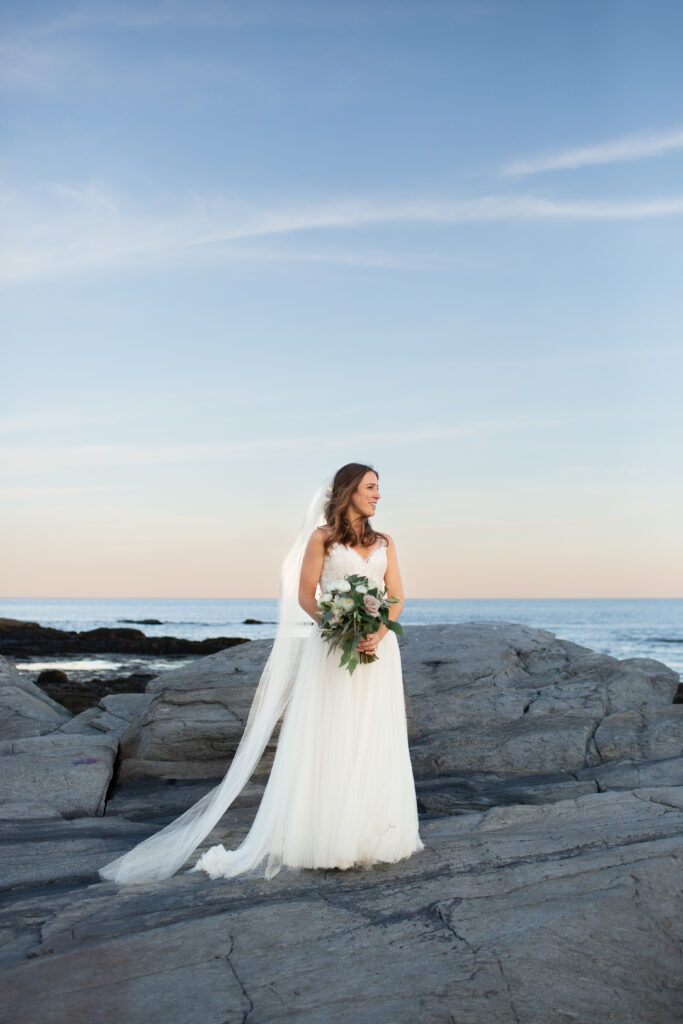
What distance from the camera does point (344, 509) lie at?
6613 mm

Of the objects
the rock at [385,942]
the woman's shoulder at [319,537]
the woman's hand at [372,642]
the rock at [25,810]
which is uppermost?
the woman's shoulder at [319,537]

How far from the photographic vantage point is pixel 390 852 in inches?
243

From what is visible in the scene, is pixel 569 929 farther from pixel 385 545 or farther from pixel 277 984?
pixel 385 545

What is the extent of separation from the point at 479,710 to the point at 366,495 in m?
6.71

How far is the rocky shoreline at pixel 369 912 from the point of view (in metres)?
4.30

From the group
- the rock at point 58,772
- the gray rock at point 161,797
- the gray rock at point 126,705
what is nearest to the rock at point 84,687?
the gray rock at point 126,705

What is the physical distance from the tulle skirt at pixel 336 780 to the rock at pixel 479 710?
386cm

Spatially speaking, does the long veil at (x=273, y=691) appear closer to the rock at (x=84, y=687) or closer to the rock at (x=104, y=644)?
the rock at (x=84, y=687)

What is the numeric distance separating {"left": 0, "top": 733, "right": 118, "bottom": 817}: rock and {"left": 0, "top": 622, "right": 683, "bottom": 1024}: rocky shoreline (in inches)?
1.1

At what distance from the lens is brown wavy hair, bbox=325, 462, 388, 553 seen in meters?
6.58

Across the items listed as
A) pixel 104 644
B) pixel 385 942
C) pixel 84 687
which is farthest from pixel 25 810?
pixel 104 644

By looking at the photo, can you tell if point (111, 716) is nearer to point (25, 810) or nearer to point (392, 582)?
point (25, 810)

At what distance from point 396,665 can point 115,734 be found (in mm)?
7648

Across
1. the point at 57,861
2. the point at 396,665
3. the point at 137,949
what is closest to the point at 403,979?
the point at 137,949
